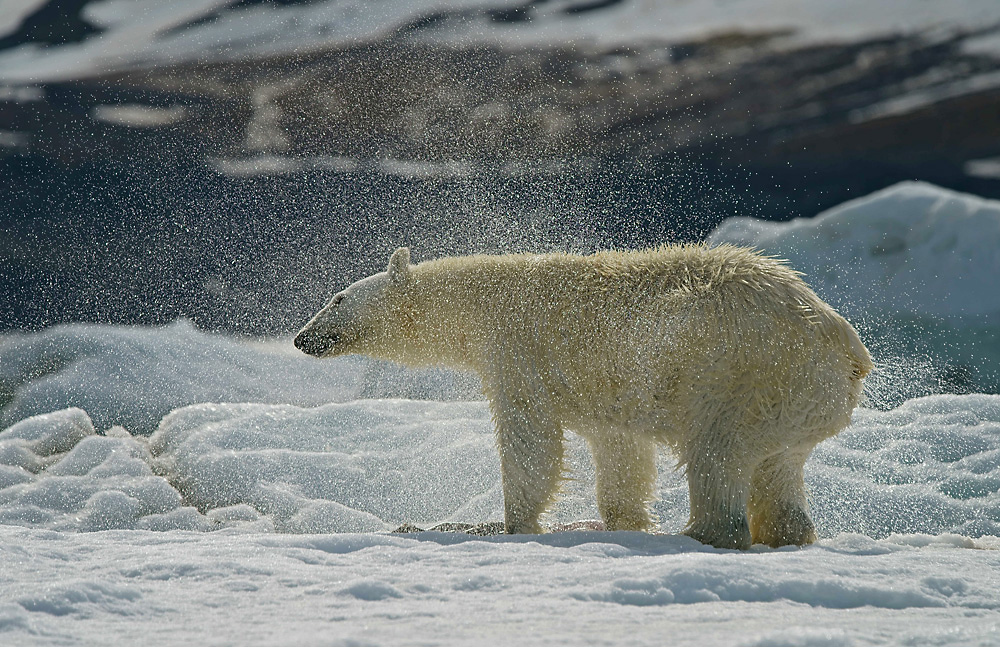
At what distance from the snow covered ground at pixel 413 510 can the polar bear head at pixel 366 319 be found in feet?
3.93

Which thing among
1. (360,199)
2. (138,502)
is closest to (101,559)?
(138,502)

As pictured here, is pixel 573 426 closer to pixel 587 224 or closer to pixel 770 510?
pixel 770 510

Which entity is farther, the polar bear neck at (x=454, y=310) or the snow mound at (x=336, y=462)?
the snow mound at (x=336, y=462)

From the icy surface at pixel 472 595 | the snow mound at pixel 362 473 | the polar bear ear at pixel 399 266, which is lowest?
the snow mound at pixel 362 473

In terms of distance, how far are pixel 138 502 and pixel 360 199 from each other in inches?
269

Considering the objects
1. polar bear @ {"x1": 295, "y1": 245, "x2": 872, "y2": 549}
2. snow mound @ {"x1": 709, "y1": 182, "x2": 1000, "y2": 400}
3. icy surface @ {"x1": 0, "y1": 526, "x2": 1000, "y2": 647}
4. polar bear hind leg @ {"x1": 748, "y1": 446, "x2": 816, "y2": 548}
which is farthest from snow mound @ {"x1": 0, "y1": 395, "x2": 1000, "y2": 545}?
snow mound @ {"x1": 709, "y1": 182, "x2": 1000, "y2": 400}

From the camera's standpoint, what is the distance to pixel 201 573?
3076 millimetres

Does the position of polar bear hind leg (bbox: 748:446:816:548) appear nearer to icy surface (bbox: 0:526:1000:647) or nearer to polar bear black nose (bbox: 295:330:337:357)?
icy surface (bbox: 0:526:1000:647)

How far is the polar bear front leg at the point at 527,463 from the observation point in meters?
4.88

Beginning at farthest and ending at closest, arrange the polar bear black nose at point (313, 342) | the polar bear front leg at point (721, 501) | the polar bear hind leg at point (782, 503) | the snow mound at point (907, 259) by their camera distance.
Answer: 1. the snow mound at point (907, 259)
2. the polar bear black nose at point (313, 342)
3. the polar bear hind leg at point (782, 503)
4. the polar bear front leg at point (721, 501)

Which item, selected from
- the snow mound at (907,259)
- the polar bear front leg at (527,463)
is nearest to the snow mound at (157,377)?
the polar bear front leg at (527,463)

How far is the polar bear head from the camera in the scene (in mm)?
5730

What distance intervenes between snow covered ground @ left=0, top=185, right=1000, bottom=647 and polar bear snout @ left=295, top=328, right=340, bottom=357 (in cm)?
Result: 119

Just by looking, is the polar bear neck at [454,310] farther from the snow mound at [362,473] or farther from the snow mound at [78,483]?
the snow mound at [78,483]
